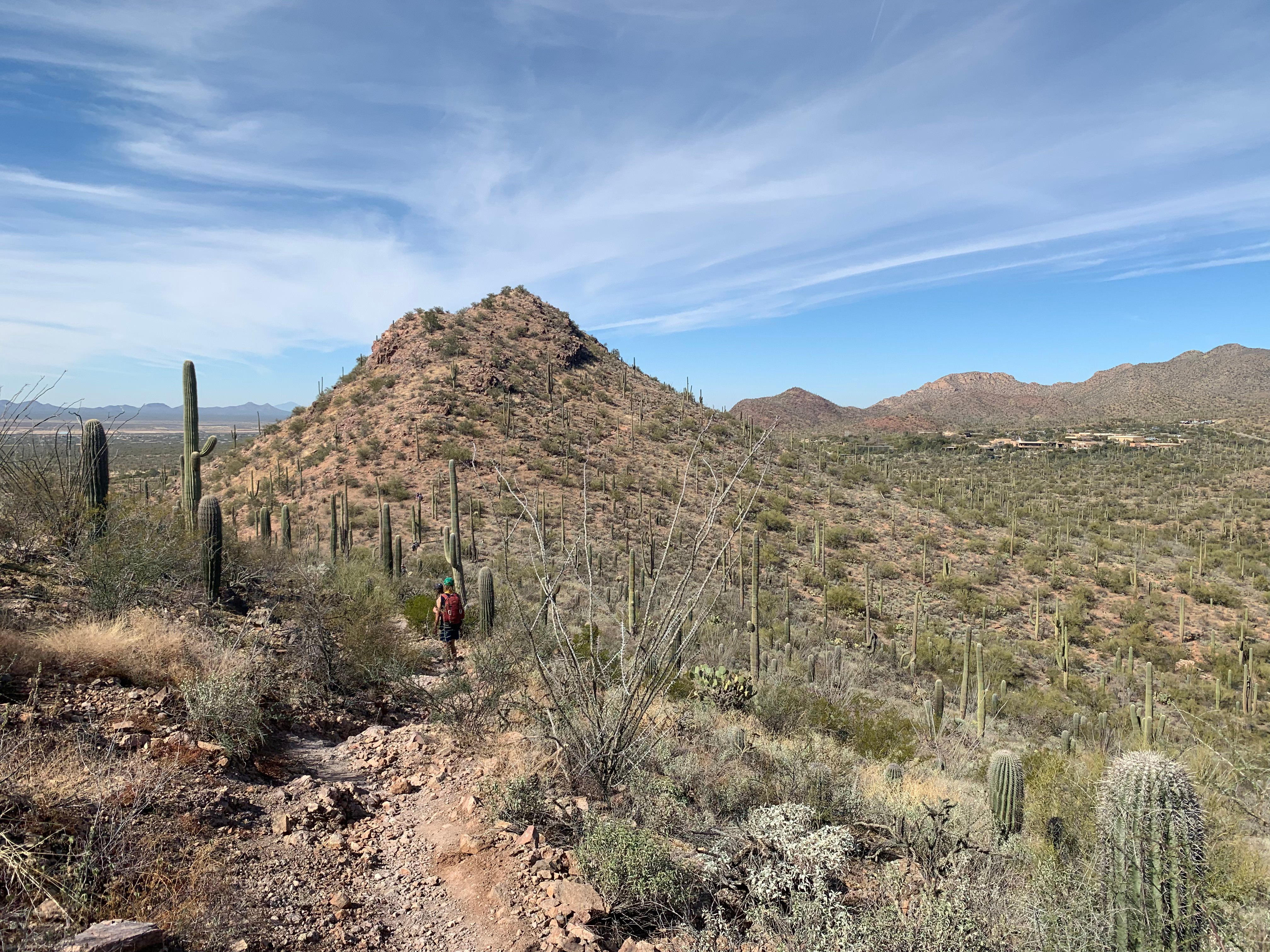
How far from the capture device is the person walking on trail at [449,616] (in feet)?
29.1

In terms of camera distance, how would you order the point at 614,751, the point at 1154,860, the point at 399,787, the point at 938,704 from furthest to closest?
1. the point at 938,704
2. the point at 399,787
3. the point at 614,751
4. the point at 1154,860

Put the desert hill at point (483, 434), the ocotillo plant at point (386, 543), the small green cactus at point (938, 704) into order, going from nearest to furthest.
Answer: the small green cactus at point (938, 704) → the ocotillo plant at point (386, 543) → the desert hill at point (483, 434)

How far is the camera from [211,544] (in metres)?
8.44

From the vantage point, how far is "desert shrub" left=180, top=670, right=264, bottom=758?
4887mm

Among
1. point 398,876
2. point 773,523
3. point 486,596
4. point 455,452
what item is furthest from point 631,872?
point 455,452

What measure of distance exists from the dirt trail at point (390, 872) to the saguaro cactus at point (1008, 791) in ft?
15.5

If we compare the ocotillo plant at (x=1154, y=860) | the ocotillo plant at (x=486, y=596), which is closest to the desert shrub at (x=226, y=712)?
the ocotillo plant at (x=1154, y=860)

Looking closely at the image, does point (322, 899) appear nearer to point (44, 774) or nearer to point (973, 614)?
point (44, 774)

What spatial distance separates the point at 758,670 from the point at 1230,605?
21006mm

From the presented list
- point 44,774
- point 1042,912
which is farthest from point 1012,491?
point 44,774

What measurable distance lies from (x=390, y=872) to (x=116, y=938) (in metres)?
1.60

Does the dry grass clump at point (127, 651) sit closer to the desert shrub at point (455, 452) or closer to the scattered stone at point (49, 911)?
the scattered stone at point (49, 911)

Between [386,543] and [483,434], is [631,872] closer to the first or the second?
[386,543]

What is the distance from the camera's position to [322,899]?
355cm
